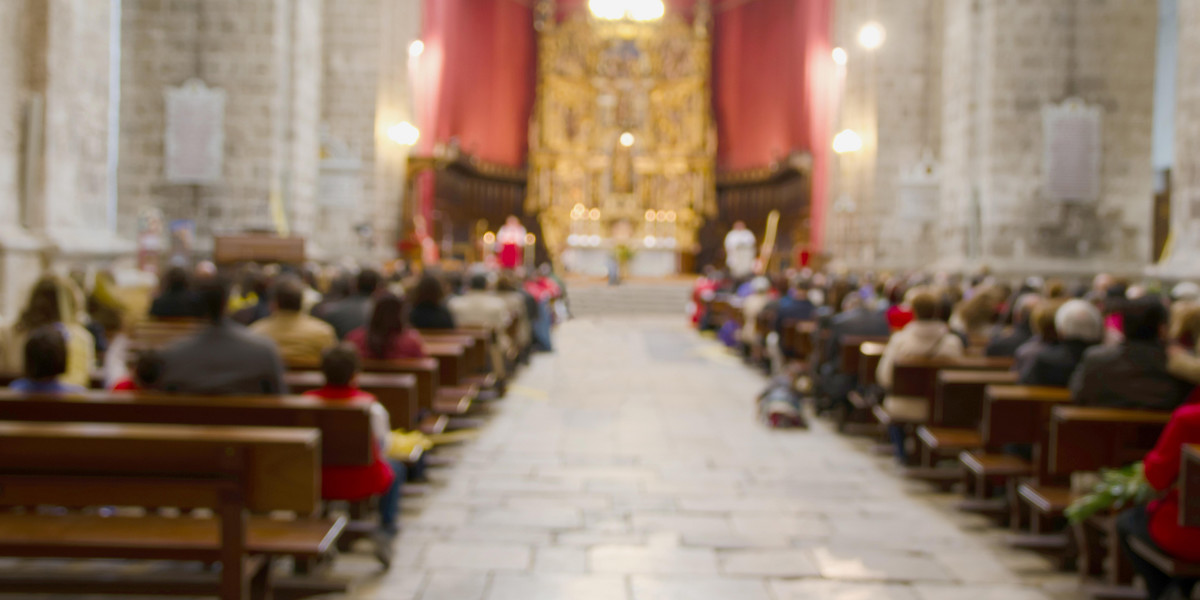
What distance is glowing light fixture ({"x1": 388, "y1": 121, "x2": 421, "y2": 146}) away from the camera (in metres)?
16.2

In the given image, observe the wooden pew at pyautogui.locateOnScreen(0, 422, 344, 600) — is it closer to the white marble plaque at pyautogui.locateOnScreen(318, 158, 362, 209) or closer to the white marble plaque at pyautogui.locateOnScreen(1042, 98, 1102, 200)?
the white marble plaque at pyautogui.locateOnScreen(1042, 98, 1102, 200)

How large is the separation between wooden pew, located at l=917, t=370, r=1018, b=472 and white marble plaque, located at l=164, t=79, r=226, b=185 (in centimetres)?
894

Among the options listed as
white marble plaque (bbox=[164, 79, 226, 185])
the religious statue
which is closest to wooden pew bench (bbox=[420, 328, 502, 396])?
white marble plaque (bbox=[164, 79, 226, 185])

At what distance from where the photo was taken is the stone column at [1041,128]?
36.2ft

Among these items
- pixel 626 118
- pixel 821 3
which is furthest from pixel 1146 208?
pixel 626 118

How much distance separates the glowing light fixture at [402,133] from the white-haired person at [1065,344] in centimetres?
1299

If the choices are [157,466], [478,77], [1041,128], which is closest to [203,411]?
[157,466]

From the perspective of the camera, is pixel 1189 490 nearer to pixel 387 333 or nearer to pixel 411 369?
pixel 411 369

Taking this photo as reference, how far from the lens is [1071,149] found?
11109 mm

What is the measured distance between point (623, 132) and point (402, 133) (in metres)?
7.92

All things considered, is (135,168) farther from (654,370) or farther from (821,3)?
(821,3)

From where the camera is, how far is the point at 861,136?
642 inches

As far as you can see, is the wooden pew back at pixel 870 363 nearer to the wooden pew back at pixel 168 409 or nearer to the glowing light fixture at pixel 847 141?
the wooden pew back at pixel 168 409

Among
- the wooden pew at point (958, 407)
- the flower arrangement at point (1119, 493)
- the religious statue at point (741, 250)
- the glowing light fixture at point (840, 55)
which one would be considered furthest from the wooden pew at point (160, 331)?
the religious statue at point (741, 250)
